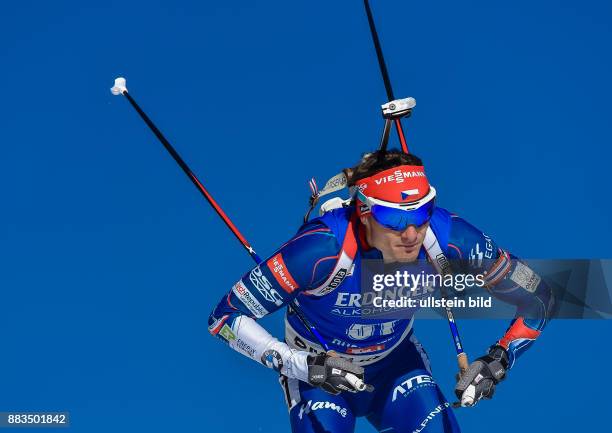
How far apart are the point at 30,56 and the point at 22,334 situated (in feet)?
8.72

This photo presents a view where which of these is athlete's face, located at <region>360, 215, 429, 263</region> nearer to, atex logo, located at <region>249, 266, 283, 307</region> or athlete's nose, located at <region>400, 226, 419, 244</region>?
athlete's nose, located at <region>400, 226, 419, 244</region>

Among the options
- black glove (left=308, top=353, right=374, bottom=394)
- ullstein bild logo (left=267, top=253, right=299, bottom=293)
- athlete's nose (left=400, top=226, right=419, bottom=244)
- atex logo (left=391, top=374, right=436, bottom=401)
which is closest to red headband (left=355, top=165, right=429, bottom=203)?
athlete's nose (left=400, top=226, right=419, bottom=244)

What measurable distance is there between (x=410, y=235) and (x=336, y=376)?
23.5 inches

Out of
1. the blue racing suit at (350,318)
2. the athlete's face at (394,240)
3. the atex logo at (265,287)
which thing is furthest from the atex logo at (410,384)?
the atex logo at (265,287)

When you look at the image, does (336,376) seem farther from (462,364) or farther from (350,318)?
(462,364)

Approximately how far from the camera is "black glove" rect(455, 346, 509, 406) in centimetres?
401

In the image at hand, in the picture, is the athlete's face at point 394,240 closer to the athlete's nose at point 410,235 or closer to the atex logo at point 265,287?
the athlete's nose at point 410,235

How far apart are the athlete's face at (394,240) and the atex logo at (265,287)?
421 millimetres

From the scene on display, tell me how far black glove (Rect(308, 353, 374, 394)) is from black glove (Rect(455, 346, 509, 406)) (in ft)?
1.17

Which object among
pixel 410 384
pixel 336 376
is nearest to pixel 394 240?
pixel 336 376

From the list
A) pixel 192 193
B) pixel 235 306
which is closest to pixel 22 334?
pixel 192 193

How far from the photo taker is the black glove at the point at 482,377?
4012 millimetres

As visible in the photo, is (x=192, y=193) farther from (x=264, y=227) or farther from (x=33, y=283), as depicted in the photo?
(x=33, y=283)

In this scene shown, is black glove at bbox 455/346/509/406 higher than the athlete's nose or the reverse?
the reverse
